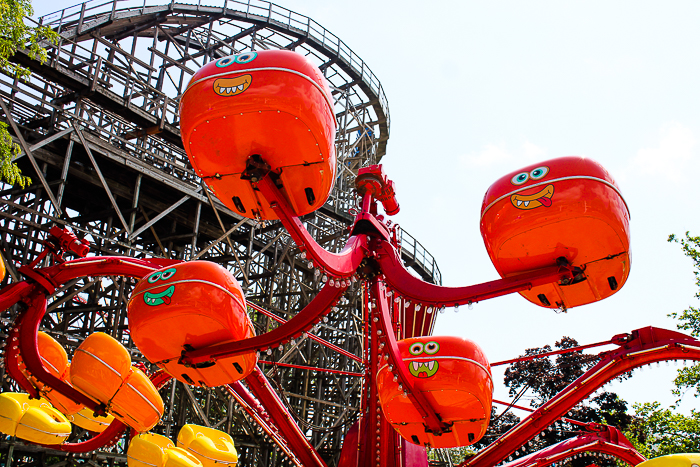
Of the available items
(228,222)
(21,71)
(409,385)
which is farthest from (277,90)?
(228,222)

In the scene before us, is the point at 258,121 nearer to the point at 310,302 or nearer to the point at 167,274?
the point at 167,274

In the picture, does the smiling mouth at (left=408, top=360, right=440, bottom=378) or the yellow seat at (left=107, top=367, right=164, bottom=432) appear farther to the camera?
the yellow seat at (left=107, top=367, right=164, bottom=432)

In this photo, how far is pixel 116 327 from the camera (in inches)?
395

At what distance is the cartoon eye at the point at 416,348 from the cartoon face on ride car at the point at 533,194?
1308mm

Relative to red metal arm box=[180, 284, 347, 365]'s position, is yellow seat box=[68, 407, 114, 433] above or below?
below

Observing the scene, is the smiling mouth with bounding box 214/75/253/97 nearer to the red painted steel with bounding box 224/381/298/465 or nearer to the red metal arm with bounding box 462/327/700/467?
the red painted steel with bounding box 224/381/298/465

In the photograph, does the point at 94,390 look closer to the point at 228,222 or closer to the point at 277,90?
the point at 277,90

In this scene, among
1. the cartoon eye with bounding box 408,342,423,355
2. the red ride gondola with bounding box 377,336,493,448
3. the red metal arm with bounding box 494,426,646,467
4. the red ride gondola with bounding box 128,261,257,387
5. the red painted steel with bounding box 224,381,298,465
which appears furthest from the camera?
the red metal arm with bounding box 494,426,646,467

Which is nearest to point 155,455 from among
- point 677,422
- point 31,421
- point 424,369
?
point 31,421

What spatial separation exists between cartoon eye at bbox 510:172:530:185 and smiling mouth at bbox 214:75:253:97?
53.0 inches

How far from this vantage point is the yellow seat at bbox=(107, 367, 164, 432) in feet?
13.4

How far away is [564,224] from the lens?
9.19 feet

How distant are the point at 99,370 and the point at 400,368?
6.48 feet

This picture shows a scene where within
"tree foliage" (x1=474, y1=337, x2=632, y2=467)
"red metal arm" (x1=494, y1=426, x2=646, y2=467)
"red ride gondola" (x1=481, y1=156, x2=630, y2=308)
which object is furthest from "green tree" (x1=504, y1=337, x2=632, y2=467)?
"red ride gondola" (x1=481, y1=156, x2=630, y2=308)
